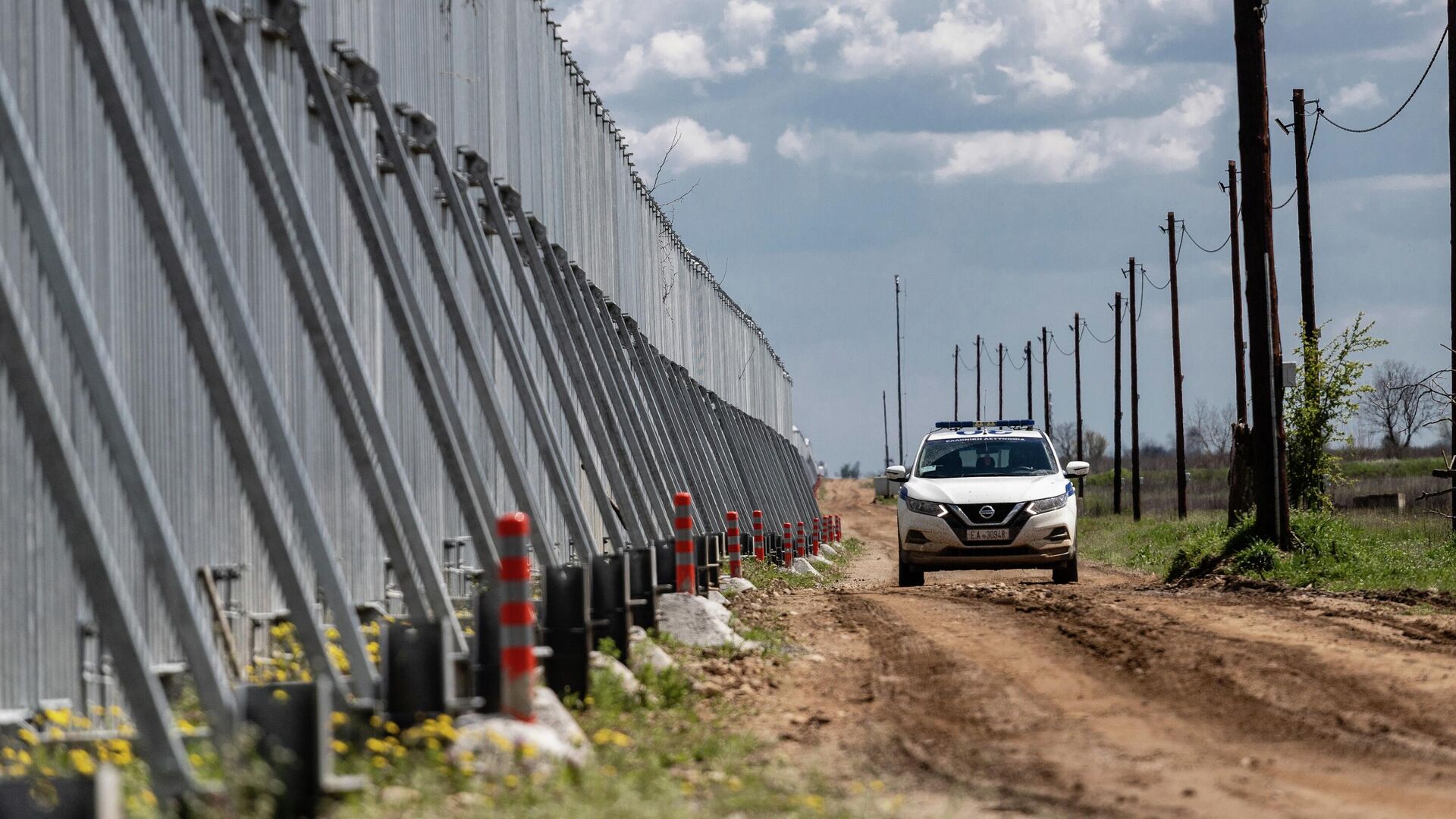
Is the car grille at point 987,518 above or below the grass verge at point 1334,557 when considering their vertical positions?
above

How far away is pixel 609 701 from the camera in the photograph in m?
8.36

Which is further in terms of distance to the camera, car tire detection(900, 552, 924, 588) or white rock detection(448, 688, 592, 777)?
car tire detection(900, 552, 924, 588)

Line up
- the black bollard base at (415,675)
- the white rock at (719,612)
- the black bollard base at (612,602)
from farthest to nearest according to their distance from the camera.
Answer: the white rock at (719,612) → the black bollard base at (612,602) → the black bollard base at (415,675)

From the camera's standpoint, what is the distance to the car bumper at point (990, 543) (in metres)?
18.3

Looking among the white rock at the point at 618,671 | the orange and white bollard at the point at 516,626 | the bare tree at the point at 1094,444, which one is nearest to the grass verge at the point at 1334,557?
the white rock at the point at 618,671

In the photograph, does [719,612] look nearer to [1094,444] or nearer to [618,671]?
[618,671]

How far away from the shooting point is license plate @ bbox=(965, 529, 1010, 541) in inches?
717

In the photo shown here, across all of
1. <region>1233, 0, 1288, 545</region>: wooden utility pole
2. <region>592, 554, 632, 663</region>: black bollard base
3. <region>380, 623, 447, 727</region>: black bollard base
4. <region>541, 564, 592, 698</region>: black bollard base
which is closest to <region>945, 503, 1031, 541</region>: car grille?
<region>1233, 0, 1288, 545</region>: wooden utility pole

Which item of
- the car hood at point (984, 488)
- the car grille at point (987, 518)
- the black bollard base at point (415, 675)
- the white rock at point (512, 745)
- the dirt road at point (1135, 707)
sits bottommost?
the dirt road at point (1135, 707)

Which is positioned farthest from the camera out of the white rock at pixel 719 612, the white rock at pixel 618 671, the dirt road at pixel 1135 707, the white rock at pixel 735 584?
the white rock at pixel 735 584

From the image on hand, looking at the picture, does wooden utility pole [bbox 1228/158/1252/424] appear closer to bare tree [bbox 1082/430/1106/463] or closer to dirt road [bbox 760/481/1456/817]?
dirt road [bbox 760/481/1456/817]

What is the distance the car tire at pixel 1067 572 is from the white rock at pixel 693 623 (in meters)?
7.77

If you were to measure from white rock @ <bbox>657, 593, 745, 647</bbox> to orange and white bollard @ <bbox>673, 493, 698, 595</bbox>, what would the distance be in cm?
63

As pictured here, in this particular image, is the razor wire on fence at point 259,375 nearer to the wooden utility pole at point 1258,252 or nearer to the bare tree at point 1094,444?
the wooden utility pole at point 1258,252
